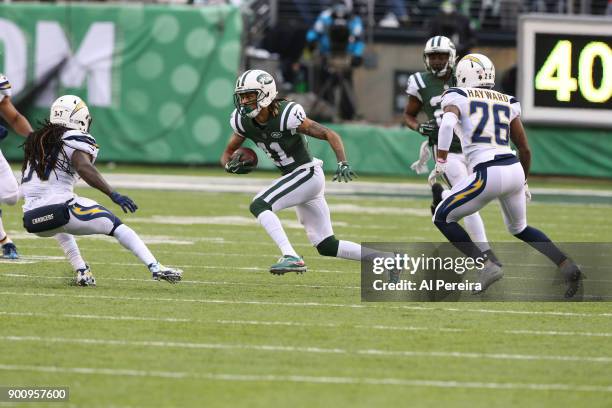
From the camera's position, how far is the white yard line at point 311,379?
5.34 meters

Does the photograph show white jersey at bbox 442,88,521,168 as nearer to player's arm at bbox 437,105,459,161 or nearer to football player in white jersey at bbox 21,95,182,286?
player's arm at bbox 437,105,459,161

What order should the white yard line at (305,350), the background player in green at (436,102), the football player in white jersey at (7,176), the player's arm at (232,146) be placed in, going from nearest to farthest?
the white yard line at (305,350), the player's arm at (232,146), the background player in green at (436,102), the football player in white jersey at (7,176)

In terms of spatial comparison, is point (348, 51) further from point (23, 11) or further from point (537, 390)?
point (537, 390)

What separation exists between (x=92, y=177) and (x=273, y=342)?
2.16 metres

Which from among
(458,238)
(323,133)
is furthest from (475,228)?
(323,133)

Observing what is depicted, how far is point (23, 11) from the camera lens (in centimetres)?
1994

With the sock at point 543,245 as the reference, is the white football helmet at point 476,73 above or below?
above

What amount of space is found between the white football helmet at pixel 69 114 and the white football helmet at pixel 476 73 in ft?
8.04

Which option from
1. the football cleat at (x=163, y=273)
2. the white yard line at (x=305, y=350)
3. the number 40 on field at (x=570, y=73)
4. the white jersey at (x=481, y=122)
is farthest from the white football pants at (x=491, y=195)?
the number 40 on field at (x=570, y=73)

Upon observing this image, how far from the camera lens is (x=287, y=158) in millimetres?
8430

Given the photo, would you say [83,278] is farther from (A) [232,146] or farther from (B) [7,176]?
(B) [7,176]

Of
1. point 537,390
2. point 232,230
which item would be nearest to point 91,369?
point 537,390

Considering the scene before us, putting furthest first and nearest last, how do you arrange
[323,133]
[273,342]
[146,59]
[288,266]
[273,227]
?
[146,59] < [273,227] < [323,133] < [288,266] < [273,342]

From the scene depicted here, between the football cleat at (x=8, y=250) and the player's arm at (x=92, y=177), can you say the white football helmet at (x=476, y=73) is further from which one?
the football cleat at (x=8, y=250)
